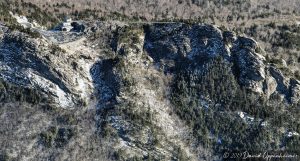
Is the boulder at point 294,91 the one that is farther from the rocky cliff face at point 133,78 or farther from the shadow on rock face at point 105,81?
the shadow on rock face at point 105,81

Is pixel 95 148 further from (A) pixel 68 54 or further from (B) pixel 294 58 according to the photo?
(B) pixel 294 58

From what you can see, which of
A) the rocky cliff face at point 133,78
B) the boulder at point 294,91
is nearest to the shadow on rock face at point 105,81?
the rocky cliff face at point 133,78

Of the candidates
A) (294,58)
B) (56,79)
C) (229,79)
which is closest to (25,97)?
(56,79)

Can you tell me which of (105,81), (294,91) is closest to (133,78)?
(105,81)

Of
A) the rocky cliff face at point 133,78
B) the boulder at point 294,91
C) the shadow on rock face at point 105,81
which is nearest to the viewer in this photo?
the rocky cliff face at point 133,78

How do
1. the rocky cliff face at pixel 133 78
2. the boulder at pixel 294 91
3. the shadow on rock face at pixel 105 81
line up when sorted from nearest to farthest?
the rocky cliff face at pixel 133 78 → the shadow on rock face at pixel 105 81 → the boulder at pixel 294 91

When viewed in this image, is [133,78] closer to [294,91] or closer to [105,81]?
[105,81]

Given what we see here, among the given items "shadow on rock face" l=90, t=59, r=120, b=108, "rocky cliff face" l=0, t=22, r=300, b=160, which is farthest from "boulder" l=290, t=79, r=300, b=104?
"shadow on rock face" l=90, t=59, r=120, b=108

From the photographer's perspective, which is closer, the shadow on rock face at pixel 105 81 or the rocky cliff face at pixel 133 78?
the rocky cliff face at pixel 133 78
